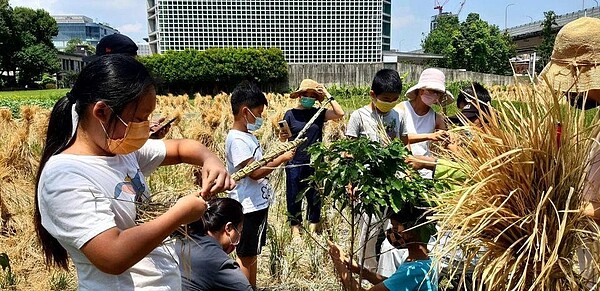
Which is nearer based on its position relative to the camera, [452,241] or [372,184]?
[452,241]

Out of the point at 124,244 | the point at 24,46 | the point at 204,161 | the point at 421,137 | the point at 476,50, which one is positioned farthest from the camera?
the point at 24,46

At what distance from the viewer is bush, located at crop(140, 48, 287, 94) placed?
24625mm

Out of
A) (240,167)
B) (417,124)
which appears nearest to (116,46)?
(240,167)

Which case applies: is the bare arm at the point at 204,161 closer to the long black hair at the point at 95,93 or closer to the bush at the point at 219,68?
the long black hair at the point at 95,93

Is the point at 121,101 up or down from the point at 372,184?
up

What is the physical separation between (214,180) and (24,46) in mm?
40162

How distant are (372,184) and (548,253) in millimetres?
547

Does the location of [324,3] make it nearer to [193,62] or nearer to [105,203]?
[193,62]

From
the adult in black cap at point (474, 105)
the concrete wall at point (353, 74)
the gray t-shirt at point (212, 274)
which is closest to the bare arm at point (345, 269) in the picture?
the gray t-shirt at point (212, 274)

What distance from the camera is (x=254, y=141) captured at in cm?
272

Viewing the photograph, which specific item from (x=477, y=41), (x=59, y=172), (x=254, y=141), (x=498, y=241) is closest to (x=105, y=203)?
(x=59, y=172)

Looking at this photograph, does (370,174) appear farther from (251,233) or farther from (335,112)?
(335,112)

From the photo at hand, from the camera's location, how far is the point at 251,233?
8.91 feet

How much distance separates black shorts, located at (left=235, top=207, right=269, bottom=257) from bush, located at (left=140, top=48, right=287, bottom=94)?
73.3 feet
